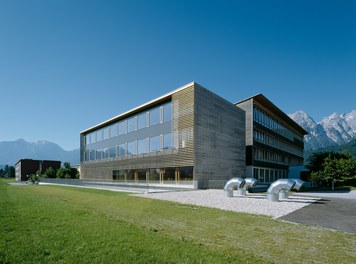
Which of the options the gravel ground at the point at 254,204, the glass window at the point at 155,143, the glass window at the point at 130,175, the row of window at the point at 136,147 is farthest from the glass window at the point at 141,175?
the gravel ground at the point at 254,204

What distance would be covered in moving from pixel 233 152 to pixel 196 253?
3210 centimetres

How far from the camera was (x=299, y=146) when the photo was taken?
232 ft

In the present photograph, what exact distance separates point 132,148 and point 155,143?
762 cm

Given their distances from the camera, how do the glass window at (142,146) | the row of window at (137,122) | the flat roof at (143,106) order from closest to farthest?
the flat roof at (143,106), the row of window at (137,122), the glass window at (142,146)

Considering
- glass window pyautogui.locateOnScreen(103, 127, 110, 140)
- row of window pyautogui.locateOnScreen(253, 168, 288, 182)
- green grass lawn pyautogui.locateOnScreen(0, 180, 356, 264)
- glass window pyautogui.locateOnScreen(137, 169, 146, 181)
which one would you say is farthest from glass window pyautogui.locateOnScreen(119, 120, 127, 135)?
green grass lawn pyautogui.locateOnScreen(0, 180, 356, 264)

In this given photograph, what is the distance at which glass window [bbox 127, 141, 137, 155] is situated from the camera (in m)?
42.2

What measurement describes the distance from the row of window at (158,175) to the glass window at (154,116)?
658 cm

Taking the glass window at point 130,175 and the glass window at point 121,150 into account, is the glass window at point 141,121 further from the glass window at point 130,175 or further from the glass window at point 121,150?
the glass window at point 130,175

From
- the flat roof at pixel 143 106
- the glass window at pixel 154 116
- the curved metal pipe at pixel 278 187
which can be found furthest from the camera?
the glass window at pixel 154 116

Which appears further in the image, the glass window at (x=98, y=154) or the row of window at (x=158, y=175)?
the glass window at (x=98, y=154)

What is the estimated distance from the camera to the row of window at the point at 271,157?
43406 millimetres

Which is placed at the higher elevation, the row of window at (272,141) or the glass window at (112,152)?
the row of window at (272,141)

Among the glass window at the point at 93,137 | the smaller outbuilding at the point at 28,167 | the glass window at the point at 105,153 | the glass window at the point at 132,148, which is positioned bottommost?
the smaller outbuilding at the point at 28,167

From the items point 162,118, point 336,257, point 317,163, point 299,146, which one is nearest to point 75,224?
point 336,257
